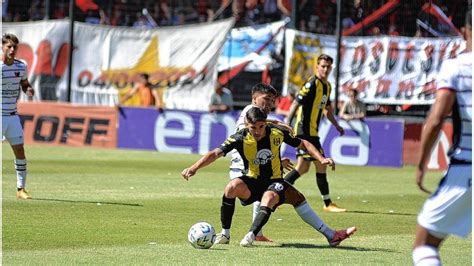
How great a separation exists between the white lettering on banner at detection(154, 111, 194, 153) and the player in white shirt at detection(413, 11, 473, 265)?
65.3ft

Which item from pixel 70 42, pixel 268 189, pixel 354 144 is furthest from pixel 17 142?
pixel 70 42

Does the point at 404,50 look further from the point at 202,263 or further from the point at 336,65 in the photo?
the point at 202,263

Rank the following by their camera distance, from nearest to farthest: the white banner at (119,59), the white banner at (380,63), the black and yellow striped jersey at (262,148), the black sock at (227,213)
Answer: the black and yellow striped jersey at (262,148) < the black sock at (227,213) < the white banner at (380,63) < the white banner at (119,59)

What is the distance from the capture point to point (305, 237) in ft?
42.4

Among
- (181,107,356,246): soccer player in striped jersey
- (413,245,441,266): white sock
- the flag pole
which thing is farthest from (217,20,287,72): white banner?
(413,245,441,266): white sock

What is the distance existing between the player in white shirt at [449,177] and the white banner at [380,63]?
19.3 metres

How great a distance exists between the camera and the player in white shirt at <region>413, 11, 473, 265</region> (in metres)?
A: 7.46

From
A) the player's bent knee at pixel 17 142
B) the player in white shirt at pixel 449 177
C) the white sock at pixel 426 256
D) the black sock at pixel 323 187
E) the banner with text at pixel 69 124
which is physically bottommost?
the banner with text at pixel 69 124

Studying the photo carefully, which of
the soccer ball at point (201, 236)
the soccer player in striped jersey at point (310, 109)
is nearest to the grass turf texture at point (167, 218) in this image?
the soccer ball at point (201, 236)

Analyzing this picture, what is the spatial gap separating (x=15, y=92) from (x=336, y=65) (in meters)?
12.3

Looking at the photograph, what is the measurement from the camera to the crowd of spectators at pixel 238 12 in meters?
27.4

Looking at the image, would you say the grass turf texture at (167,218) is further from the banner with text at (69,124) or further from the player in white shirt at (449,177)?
the banner with text at (69,124)

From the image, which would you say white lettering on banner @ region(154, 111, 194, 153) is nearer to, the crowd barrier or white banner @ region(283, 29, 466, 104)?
the crowd barrier

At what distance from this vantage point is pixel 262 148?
12.0 m
